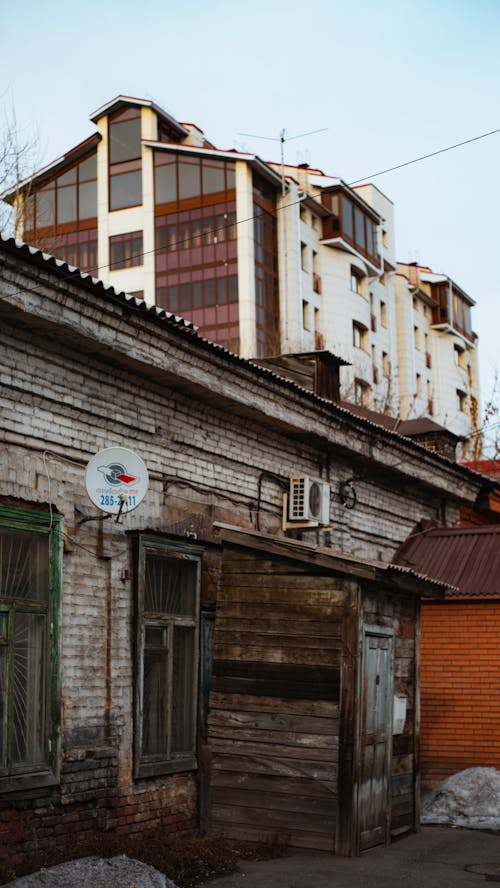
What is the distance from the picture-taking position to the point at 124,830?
30.3 feet

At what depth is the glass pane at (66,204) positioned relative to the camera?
41.3 metres

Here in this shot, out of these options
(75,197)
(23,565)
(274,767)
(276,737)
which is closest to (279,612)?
(276,737)

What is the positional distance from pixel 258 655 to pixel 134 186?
3232 cm

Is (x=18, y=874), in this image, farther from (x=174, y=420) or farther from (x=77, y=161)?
(x=77, y=161)

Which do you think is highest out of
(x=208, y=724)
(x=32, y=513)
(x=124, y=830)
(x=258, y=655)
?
(x=32, y=513)

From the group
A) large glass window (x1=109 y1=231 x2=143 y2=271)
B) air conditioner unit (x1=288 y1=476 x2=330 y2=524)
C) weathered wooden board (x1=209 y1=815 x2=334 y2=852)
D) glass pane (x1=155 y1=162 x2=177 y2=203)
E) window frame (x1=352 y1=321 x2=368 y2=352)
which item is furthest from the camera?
window frame (x1=352 y1=321 x2=368 y2=352)

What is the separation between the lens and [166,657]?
33.6 ft

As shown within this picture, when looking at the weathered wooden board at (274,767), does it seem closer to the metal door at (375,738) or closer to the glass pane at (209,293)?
the metal door at (375,738)

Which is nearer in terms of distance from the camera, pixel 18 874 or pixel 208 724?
pixel 18 874

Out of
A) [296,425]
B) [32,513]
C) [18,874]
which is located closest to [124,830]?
[18,874]

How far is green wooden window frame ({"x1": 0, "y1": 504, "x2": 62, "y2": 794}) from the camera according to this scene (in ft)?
27.3

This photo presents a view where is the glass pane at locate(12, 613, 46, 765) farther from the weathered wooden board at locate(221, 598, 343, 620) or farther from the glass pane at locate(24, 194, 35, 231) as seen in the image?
the glass pane at locate(24, 194, 35, 231)

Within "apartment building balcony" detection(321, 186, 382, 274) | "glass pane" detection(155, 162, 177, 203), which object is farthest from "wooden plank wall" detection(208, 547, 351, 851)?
"apartment building balcony" detection(321, 186, 382, 274)

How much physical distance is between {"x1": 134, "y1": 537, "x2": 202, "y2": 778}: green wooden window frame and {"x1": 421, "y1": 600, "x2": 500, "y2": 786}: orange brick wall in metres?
4.79
